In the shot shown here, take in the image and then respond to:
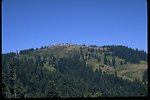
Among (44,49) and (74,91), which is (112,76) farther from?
(44,49)

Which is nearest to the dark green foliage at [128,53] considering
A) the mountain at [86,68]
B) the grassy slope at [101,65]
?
the mountain at [86,68]

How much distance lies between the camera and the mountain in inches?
3684

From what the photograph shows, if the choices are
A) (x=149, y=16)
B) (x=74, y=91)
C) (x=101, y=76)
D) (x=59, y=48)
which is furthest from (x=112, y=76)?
(x=149, y=16)

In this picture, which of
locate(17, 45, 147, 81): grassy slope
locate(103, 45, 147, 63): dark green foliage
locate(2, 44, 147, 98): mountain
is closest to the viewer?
locate(2, 44, 147, 98): mountain

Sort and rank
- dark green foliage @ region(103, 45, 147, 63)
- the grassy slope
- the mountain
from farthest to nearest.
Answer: dark green foliage @ region(103, 45, 147, 63), the grassy slope, the mountain

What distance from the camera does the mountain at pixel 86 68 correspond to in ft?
307

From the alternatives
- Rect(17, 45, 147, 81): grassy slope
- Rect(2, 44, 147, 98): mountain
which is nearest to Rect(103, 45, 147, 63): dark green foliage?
Rect(2, 44, 147, 98): mountain

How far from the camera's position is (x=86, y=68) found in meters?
143

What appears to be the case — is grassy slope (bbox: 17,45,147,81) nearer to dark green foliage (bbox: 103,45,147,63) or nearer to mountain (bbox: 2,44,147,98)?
mountain (bbox: 2,44,147,98)

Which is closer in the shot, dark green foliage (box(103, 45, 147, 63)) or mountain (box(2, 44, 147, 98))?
mountain (box(2, 44, 147, 98))

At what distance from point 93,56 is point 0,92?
164000mm

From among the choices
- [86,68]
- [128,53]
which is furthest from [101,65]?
[128,53]

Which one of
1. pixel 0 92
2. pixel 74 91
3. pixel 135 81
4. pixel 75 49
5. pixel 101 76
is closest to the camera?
pixel 0 92

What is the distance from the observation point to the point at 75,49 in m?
187
